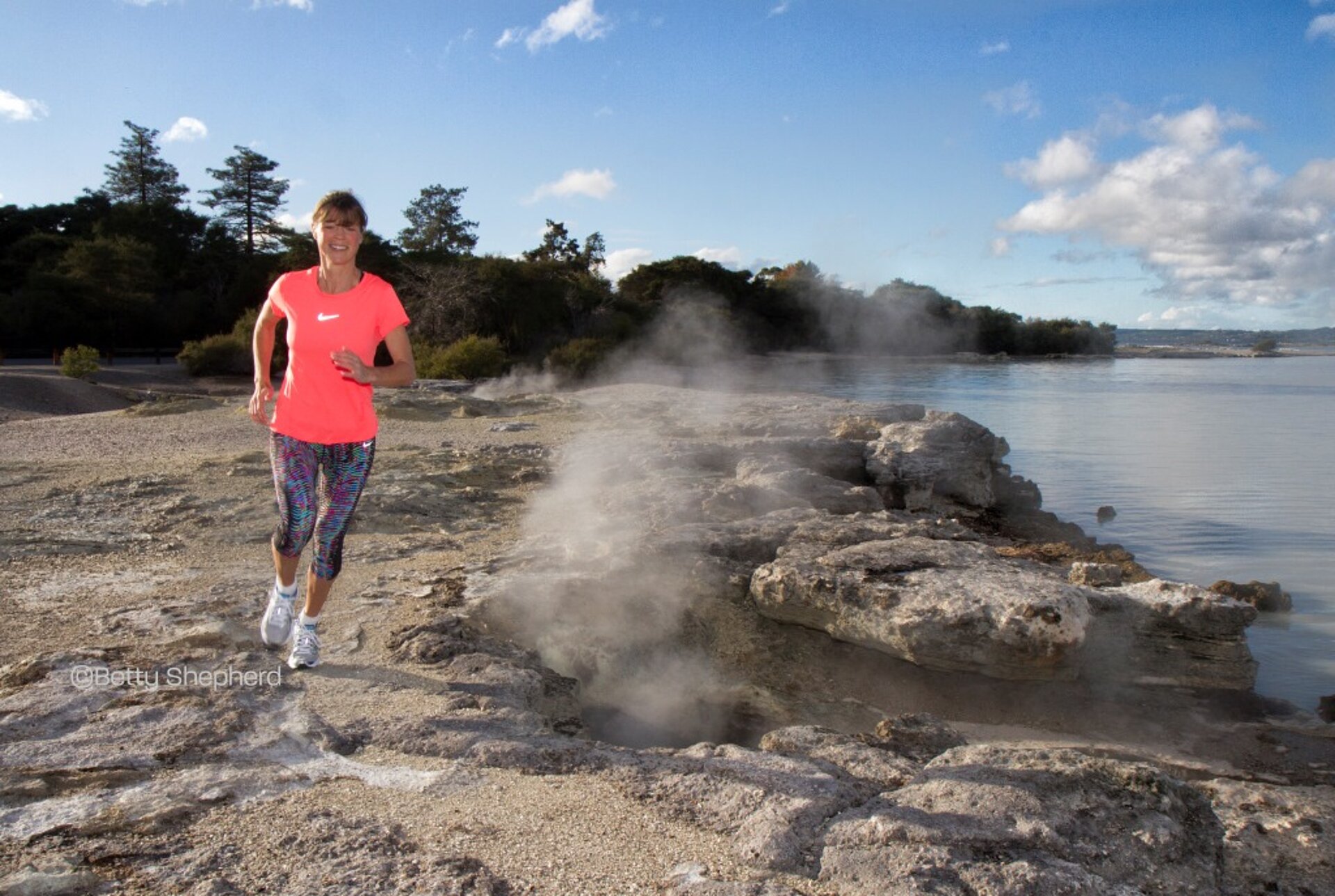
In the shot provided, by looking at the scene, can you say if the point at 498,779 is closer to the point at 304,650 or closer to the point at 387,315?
the point at 304,650

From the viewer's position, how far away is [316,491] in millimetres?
2865

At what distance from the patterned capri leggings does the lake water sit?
13.3ft

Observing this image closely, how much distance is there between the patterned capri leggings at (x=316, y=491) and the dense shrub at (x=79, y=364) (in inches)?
630

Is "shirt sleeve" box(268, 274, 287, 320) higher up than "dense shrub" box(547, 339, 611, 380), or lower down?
higher up

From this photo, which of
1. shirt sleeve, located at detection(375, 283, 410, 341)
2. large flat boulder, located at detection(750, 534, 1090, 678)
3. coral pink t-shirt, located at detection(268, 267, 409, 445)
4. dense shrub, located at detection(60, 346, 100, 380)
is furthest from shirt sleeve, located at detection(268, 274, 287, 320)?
dense shrub, located at detection(60, 346, 100, 380)

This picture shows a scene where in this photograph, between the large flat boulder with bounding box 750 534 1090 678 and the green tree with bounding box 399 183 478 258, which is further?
the green tree with bounding box 399 183 478 258

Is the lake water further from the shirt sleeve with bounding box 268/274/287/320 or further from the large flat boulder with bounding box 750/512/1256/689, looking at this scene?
the shirt sleeve with bounding box 268/274/287/320

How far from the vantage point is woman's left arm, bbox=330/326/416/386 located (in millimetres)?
2617

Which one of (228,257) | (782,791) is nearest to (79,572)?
(782,791)

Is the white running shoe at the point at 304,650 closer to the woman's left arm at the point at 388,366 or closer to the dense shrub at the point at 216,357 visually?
the woman's left arm at the point at 388,366

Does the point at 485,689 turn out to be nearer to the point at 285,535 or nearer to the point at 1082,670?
the point at 285,535

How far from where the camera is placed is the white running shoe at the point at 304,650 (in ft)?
9.27

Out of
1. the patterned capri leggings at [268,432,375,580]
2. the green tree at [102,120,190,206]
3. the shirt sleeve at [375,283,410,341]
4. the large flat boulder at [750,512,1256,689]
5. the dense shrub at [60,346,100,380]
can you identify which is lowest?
the large flat boulder at [750,512,1256,689]

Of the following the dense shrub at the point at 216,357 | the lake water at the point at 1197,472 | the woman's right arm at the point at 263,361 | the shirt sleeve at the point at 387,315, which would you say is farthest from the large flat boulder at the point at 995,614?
the dense shrub at the point at 216,357
